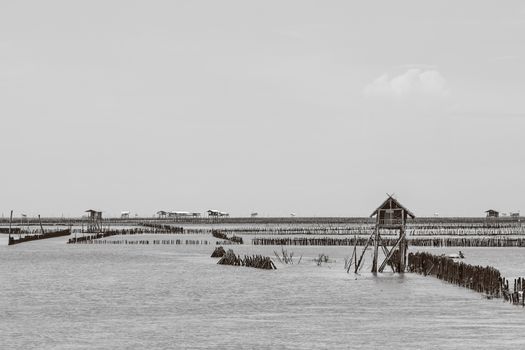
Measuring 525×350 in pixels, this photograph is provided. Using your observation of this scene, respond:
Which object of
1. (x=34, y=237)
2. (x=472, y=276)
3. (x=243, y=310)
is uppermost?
(x=34, y=237)

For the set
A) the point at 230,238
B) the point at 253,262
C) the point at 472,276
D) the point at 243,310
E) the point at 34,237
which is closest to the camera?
the point at 243,310

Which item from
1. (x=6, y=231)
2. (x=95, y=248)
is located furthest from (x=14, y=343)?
(x=6, y=231)

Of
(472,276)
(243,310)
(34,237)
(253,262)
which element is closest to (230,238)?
(34,237)

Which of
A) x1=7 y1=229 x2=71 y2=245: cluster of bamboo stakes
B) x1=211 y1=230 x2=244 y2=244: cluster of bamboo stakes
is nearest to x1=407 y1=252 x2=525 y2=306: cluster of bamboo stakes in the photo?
x1=211 y1=230 x2=244 y2=244: cluster of bamboo stakes

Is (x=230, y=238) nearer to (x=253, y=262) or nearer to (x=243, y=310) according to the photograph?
(x=253, y=262)

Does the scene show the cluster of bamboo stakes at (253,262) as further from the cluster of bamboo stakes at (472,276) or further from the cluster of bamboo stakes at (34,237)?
the cluster of bamboo stakes at (34,237)

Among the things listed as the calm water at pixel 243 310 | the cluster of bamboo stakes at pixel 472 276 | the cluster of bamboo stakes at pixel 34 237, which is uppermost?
the cluster of bamboo stakes at pixel 34 237

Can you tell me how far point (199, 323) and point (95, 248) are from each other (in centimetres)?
7262

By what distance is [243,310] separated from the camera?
4244 centimetres

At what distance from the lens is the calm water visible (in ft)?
108

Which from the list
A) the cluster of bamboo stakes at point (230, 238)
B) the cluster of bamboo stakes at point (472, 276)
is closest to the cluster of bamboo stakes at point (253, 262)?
the cluster of bamboo stakes at point (472, 276)

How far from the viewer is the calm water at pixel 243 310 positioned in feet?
108

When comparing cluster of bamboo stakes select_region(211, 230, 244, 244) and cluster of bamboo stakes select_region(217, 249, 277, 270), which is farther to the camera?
cluster of bamboo stakes select_region(211, 230, 244, 244)

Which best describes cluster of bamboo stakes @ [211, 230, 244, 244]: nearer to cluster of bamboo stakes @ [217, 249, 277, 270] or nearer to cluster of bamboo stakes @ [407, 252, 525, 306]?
cluster of bamboo stakes @ [217, 249, 277, 270]
